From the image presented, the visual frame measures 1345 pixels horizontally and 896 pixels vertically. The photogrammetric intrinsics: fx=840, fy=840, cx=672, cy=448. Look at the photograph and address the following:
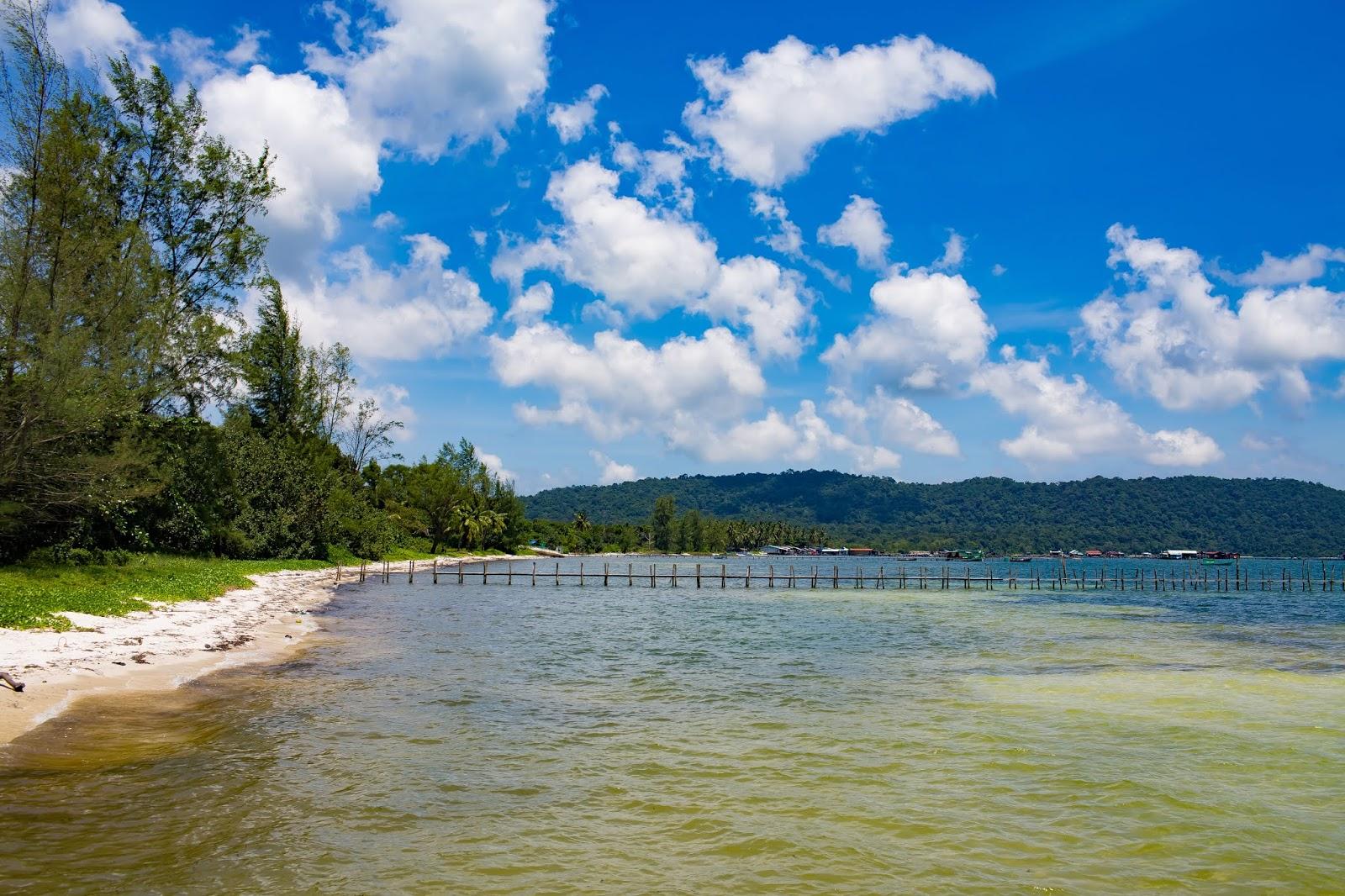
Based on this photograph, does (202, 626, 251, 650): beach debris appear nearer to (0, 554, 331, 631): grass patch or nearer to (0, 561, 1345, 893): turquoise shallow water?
(0, 561, 1345, 893): turquoise shallow water

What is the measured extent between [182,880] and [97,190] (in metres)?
29.2

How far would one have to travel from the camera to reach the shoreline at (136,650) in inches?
535

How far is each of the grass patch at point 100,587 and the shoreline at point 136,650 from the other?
0.42 meters

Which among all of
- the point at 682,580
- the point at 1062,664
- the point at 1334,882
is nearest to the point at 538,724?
the point at 1334,882

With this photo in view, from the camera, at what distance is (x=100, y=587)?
2488 cm

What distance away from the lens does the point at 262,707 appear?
609 inches

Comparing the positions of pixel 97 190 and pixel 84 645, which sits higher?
pixel 97 190

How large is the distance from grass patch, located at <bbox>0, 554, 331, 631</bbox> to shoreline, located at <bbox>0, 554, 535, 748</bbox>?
16.4 inches

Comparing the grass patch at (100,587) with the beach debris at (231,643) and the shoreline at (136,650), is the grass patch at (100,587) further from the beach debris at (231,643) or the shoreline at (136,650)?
the beach debris at (231,643)

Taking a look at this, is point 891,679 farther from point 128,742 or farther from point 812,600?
point 812,600

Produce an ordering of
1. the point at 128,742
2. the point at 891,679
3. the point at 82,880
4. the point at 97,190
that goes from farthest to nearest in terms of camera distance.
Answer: the point at 97,190 < the point at 891,679 < the point at 128,742 < the point at 82,880

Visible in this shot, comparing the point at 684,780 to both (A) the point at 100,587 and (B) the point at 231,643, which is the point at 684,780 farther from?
(A) the point at 100,587

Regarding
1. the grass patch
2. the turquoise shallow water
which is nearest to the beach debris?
the turquoise shallow water

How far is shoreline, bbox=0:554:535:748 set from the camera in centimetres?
1360
